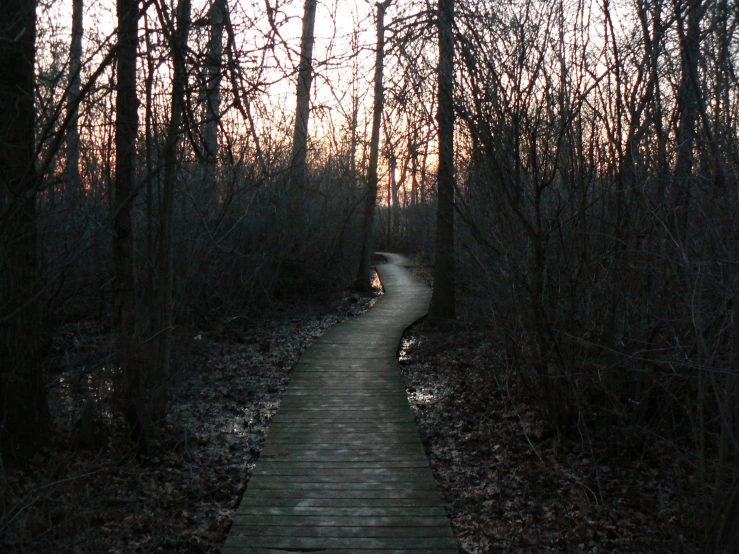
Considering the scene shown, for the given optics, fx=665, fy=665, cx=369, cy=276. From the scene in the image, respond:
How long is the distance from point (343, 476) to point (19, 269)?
291 cm

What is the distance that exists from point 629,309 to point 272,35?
11.6 ft

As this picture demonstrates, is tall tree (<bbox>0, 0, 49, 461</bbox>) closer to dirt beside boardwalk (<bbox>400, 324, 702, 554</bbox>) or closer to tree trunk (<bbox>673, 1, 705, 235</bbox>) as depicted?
dirt beside boardwalk (<bbox>400, 324, 702, 554</bbox>)

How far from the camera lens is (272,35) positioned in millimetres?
4965

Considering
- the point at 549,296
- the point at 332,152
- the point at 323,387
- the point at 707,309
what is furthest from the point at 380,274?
the point at 707,309

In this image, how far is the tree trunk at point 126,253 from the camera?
5.06m

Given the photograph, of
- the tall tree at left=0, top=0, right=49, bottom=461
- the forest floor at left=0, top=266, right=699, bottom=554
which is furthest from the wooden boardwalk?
the tall tree at left=0, top=0, right=49, bottom=461

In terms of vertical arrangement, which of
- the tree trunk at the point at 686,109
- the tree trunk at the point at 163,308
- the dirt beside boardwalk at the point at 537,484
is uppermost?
the tree trunk at the point at 686,109

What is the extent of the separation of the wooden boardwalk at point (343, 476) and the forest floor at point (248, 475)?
8.8 inches

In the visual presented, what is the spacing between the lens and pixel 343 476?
5.38 meters

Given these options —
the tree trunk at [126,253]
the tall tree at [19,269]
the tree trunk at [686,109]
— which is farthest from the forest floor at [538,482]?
the tall tree at [19,269]

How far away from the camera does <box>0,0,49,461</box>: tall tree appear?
14.3 feet

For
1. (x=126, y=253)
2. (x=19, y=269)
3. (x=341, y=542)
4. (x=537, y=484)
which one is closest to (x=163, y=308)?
(x=126, y=253)

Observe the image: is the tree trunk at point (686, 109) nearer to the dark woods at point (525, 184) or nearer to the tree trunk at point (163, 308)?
the dark woods at point (525, 184)

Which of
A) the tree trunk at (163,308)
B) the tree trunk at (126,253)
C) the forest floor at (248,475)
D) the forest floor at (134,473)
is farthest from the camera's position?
the tree trunk at (163,308)
